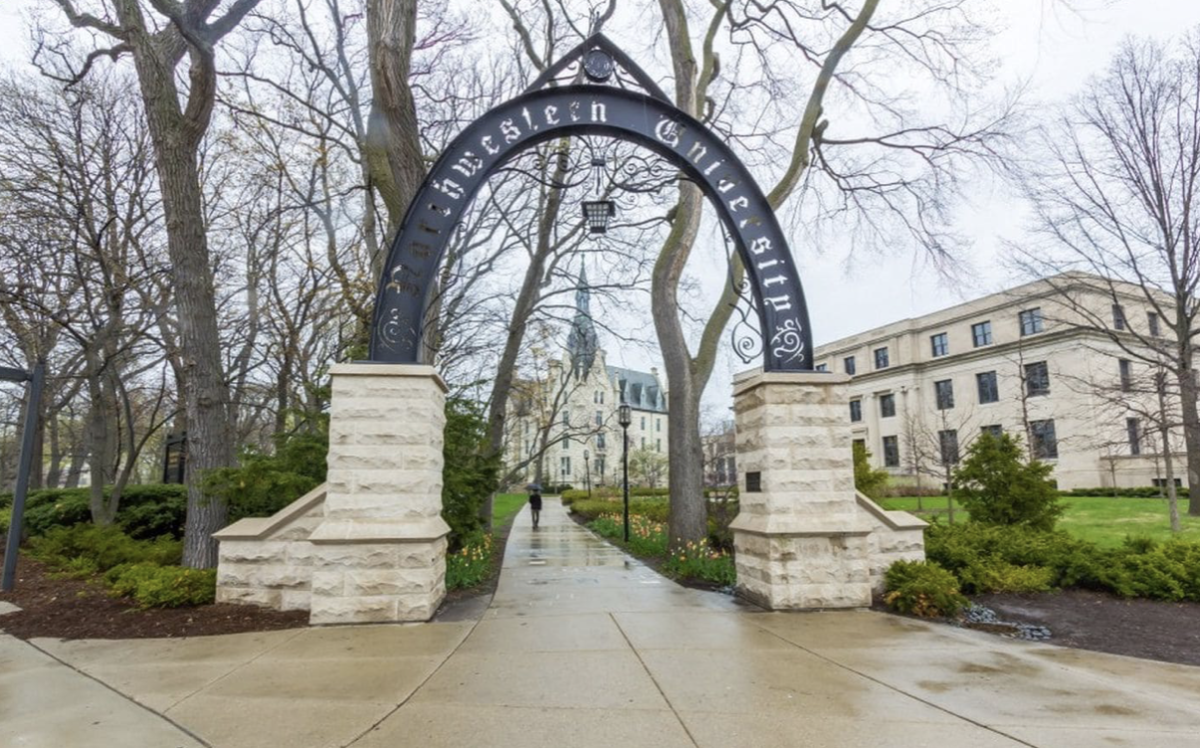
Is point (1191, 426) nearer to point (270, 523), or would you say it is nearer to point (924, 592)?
point (924, 592)

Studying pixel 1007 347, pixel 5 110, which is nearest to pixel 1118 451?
pixel 1007 347

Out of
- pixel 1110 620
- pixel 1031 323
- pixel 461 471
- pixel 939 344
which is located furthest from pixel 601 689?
pixel 939 344

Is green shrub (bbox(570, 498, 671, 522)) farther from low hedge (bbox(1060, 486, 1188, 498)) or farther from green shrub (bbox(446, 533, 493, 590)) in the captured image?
low hedge (bbox(1060, 486, 1188, 498))

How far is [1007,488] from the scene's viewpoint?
12117 millimetres

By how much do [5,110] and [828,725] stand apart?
690 inches

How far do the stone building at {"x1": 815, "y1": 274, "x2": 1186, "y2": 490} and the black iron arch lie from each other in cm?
1977

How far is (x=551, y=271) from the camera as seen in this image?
19.6 metres

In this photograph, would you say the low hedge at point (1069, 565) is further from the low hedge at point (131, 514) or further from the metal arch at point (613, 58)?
the low hedge at point (131, 514)

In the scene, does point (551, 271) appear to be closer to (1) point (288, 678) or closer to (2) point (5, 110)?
Answer: (2) point (5, 110)

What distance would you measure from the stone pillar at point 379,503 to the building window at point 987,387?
44.9 m

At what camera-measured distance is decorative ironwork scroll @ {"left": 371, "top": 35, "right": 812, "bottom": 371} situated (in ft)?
22.7

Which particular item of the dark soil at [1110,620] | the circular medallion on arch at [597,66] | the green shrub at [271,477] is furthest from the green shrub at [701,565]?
the circular medallion on arch at [597,66]

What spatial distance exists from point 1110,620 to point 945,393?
44224mm

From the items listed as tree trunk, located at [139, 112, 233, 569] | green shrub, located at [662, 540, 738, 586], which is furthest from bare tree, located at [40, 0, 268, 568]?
green shrub, located at [662, 540, 738, 586]
